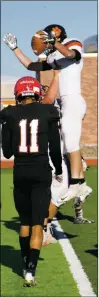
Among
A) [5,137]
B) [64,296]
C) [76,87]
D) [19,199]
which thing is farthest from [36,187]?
[64,296]

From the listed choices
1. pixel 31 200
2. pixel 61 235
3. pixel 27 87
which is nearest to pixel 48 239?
pixel 61 235

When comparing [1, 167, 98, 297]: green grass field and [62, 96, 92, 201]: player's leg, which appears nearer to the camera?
[62, 96, 92, 201]: player's leg

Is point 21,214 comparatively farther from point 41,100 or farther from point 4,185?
point 4,185

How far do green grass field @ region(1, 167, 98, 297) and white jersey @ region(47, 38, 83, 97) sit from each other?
3.18 metres

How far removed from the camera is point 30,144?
4.08 m

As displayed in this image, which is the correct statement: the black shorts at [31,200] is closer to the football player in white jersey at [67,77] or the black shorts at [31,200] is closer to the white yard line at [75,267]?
the football player in white jersey at [67,77]

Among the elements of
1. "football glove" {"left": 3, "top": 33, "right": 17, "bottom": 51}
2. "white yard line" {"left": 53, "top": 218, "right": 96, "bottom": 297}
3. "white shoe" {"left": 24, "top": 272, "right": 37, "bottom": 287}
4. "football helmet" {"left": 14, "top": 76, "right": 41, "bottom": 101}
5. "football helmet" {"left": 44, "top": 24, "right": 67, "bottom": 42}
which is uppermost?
"football helmet" {"left": 44, "top": 24, "right": 67, "bottom": 42}

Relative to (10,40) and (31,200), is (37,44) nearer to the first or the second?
(10,40)

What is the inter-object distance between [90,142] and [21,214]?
3.09 feet

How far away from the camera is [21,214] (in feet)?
15.6

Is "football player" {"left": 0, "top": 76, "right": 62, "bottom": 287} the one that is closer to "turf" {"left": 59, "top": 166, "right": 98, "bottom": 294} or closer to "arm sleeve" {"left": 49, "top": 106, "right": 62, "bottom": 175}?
"arm sleeve" {"left": 49, "top": 106, "right": 62, "bottom": 175}

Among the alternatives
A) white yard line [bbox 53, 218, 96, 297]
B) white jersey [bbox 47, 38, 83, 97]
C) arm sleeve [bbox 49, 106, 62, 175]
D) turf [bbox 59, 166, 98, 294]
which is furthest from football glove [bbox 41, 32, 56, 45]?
turf [bbox 59, 166, 98, 294]

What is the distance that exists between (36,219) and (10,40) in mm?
1579

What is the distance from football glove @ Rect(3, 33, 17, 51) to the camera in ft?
12.0
